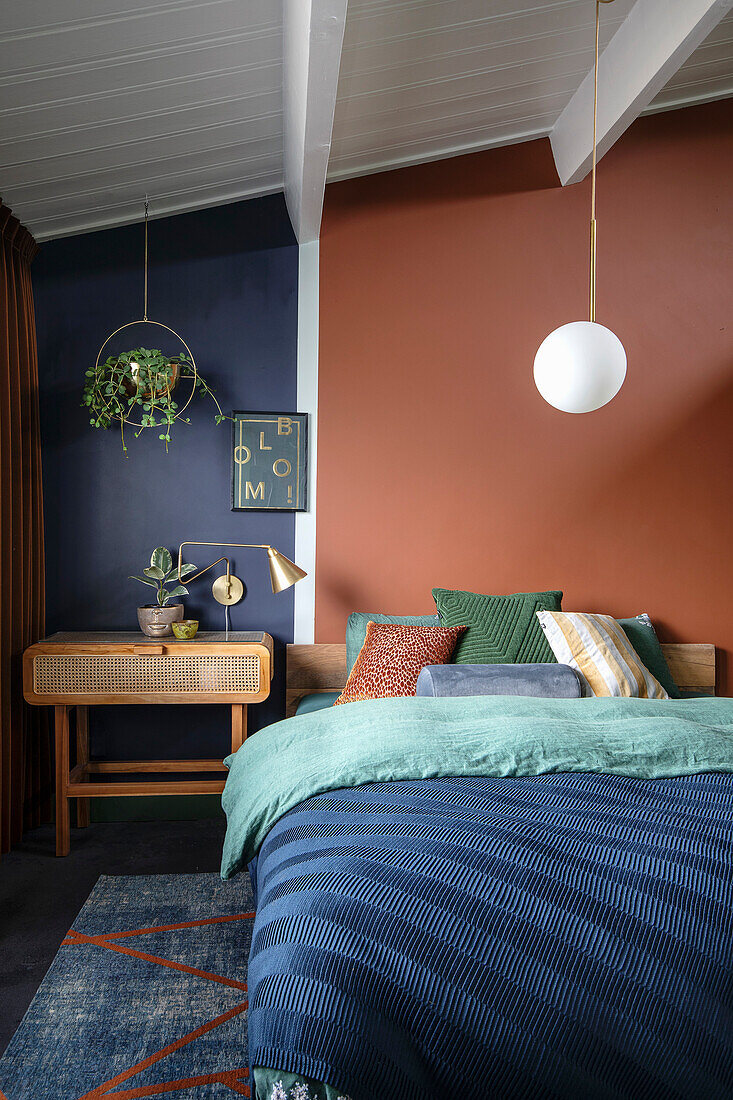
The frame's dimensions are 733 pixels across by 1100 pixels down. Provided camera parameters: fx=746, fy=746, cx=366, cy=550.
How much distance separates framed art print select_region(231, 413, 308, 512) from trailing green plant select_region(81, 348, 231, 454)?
0.16 m

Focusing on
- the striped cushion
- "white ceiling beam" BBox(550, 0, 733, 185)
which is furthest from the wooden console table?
"white ceiling beam" BBox(550, 0, 733, 185)

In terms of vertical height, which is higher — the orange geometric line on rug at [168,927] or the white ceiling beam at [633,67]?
the white ceiling beam at [633,67]

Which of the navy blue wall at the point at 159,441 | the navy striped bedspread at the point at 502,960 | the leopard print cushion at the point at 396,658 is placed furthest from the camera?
the navy blue wall at the point at 159,441

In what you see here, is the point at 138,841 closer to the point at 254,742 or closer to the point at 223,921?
the point at 223,921

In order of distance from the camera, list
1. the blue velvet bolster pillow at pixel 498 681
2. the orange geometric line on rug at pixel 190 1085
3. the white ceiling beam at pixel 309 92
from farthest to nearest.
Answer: the blue velvet bolster pillow at pixel 498 681, the white ceiling beam at pixel 309 92, the orange geometric line on rug at pixel 190 1085

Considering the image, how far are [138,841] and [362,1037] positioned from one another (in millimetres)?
2097

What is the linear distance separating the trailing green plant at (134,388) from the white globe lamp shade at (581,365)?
1472 mm

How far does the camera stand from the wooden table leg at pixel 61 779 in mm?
2657

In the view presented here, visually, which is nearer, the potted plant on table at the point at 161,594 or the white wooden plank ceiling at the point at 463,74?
the white wooden plank ceiling at the point at 463,74

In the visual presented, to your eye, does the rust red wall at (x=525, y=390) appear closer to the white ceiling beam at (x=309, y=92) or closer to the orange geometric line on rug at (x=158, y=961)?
the white ceiling beam at (x=309, y=92)

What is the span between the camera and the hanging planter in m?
2.94

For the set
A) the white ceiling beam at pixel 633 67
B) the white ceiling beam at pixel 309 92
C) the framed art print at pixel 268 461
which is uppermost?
the white ceiling beam at pixel 633 67

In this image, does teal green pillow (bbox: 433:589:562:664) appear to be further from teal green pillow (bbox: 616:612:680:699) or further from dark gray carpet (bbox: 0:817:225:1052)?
dark gray carpet (bbox: 0:817:225:1052)

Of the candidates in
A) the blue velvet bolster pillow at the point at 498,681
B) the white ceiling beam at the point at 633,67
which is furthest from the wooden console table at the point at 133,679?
the white ceiling beam at the point at 633,67
